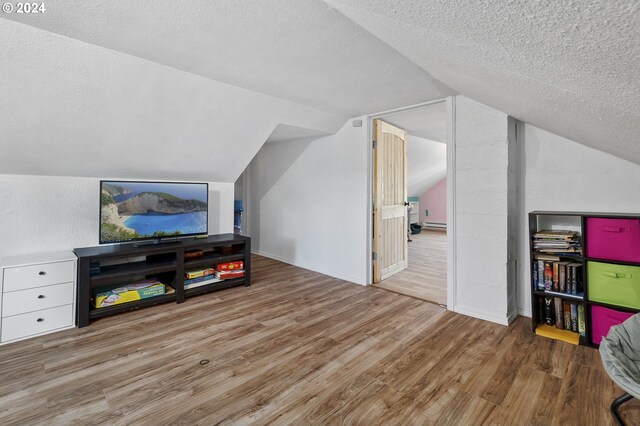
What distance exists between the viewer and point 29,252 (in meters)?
2.66

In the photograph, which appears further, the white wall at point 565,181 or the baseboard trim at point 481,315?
the baseboard trim at point 481,315

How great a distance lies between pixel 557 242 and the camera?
238 centimetres

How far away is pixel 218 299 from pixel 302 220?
1.79m

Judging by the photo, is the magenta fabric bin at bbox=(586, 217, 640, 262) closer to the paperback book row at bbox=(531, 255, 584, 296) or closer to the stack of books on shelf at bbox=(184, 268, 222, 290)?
the paperback book row at bbox=(531, 255, 584, 296)

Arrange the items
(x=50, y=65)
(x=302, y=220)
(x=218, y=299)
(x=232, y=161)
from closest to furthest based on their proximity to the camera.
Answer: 1. (x=50, y=65)
2. (x=218, y=299)
3. (x=232, y=161)
4. (x=302, y=220)

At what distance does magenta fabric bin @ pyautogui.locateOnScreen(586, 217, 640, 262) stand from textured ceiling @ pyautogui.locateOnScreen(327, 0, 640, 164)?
2.43 feet

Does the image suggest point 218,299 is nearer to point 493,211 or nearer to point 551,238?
point 493,211

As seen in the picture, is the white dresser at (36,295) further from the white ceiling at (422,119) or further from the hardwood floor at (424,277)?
the white ceiling at (422,119)

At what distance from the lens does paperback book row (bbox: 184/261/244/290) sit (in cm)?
324

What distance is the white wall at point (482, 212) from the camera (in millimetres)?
2604

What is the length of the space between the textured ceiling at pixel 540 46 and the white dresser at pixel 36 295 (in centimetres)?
287

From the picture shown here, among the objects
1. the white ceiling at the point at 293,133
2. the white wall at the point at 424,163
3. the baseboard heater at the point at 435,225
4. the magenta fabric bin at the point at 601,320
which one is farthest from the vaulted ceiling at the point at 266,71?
the baseboard heater at the point at 435,225

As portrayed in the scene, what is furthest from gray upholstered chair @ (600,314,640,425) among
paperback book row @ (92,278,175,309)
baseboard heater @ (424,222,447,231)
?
baseboard heater @ (424,222,447,231)

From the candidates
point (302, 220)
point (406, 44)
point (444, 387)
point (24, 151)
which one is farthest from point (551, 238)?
point (24, 151)
